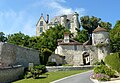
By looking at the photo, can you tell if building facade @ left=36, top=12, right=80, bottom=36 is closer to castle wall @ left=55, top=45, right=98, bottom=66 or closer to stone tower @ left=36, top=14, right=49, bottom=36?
stone tower @ left=36, top=14, right=49, bottom=36

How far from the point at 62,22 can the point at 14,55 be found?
45.9 m

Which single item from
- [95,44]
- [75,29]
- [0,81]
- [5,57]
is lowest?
[0,81]

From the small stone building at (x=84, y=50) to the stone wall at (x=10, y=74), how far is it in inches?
927

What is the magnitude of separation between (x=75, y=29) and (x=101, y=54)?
25.2 meters

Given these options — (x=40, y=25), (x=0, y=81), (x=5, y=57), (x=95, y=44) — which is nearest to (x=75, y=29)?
(x=40, y=25)

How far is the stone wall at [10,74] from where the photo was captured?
30.8 meters

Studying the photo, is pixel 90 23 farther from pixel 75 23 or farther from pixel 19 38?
pixel 19 38

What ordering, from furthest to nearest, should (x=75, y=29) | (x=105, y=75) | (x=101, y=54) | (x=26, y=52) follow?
(x=75, y=29) < (x=101, y=54) < (x=26, y=52) < (x=105, y=75)

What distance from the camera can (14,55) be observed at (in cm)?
3969

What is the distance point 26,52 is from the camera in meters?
44.0

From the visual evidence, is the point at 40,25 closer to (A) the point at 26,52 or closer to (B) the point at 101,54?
(B) the point at 101,54

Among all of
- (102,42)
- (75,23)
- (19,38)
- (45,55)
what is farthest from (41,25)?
(45,55)

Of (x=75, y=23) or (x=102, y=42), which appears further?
(x=75, y=23)

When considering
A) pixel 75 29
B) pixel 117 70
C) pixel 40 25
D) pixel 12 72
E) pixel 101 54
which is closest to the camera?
pixel 117 70
